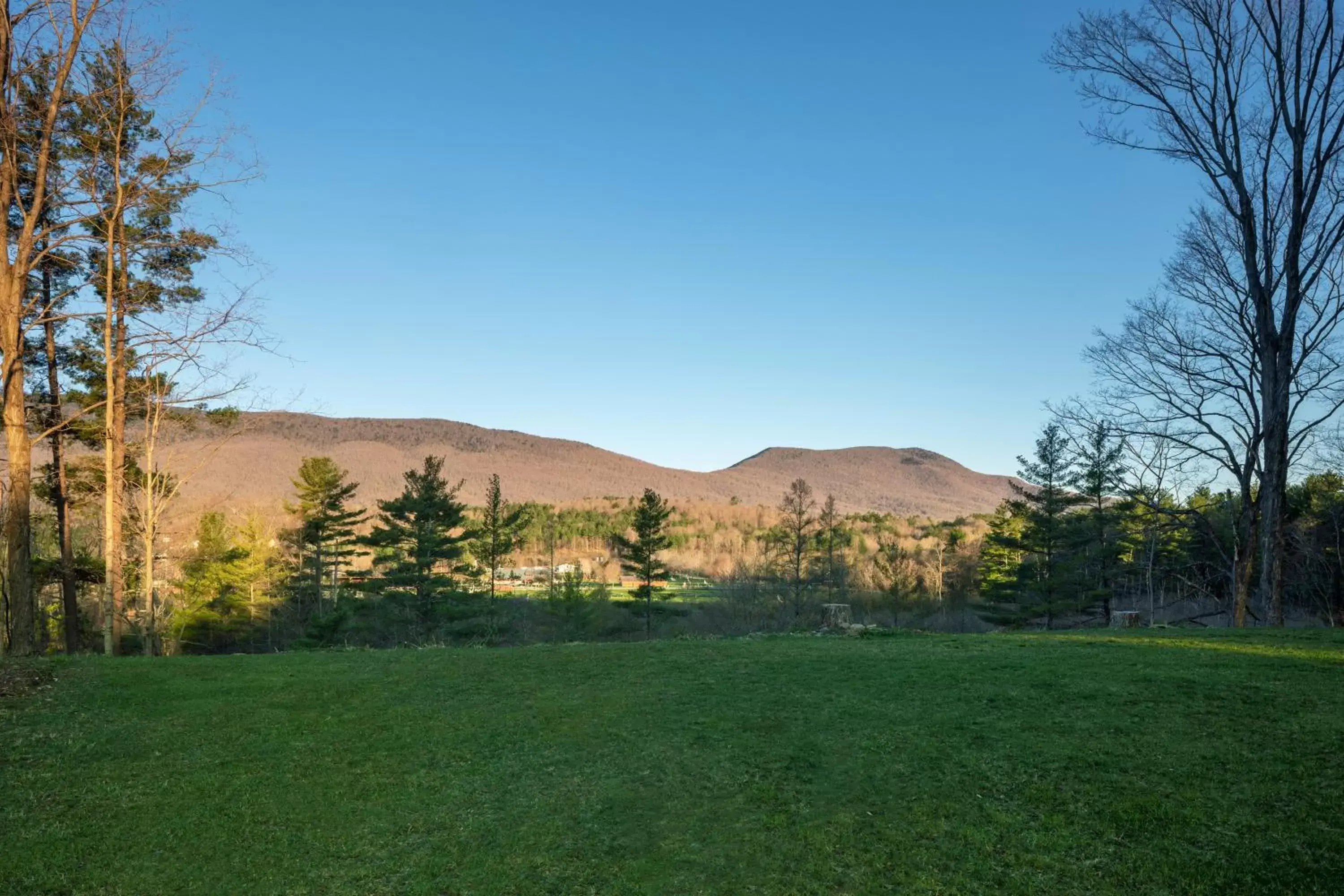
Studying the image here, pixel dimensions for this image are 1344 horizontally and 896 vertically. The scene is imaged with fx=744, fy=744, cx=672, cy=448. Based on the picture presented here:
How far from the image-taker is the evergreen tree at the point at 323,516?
41.5 m

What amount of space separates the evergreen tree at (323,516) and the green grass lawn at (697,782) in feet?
118

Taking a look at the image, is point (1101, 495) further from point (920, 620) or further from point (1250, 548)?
point (1250, 548)

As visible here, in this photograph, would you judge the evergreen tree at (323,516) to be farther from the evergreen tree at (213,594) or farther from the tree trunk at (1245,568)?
the tree trunk at (1245,568)

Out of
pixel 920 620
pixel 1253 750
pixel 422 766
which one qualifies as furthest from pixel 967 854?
pixel 920 620

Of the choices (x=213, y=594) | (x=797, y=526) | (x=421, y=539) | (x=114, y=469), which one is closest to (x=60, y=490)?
(x=114, y=469)

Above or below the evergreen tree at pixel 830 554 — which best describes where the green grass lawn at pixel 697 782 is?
above

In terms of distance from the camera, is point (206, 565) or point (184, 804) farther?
point (206, 565)

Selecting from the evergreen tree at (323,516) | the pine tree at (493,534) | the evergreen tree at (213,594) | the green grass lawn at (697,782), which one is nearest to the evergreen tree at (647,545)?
the pine tree at (493,534)

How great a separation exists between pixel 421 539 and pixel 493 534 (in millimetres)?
9718

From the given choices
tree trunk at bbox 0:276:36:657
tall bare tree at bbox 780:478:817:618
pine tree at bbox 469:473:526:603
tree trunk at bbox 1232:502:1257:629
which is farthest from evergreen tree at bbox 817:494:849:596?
tree trunk at bbox 0:276:36:657

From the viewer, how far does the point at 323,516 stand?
41.9 metres

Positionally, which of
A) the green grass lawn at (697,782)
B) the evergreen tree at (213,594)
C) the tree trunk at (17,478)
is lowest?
the evergreen tree at (213,594)

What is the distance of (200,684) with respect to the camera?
7941 millimetres

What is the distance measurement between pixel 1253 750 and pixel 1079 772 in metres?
1.24
